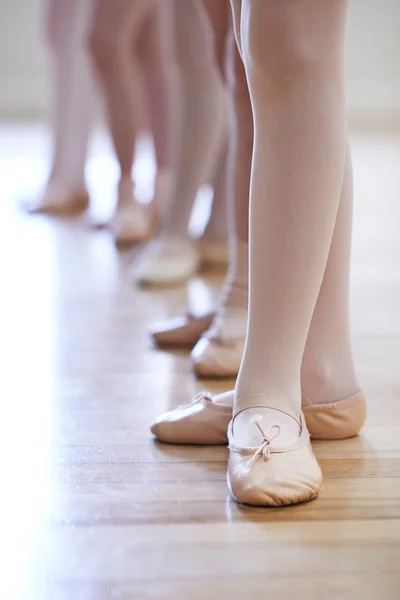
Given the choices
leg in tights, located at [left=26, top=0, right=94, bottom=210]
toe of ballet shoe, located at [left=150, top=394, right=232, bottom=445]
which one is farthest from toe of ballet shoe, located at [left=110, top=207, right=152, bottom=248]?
toe of ballet shoe, located at [left=150, top=394, right=232, bottom=445]

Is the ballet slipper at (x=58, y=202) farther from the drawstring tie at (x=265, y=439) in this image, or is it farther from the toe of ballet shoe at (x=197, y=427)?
the drawstring tie at (x=265, y=439)

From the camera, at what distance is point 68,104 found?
103 inches

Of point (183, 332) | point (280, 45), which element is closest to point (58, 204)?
point (183, 332)

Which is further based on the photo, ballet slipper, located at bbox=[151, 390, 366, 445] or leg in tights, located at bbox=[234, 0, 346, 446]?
ballet slipper, located at bbox=[151, 390, 366, 445]

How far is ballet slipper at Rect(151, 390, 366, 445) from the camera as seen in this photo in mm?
862

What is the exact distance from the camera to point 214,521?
0.71 metres

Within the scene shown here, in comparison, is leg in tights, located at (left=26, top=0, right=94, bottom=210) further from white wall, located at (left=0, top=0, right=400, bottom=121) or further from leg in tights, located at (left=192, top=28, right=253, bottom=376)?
white wall, located at (left=0, top=0, right=400, bottom=121)

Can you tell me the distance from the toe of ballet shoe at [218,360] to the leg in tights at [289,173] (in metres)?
0.28

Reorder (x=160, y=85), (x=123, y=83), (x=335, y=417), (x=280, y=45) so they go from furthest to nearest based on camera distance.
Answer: (x=160, y=85)
(x=123, y=83)
(x=335, y=417)
(x=280, y=45)

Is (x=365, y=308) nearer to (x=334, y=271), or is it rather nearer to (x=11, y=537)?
(x=334, y=271)

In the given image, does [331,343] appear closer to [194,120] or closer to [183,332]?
[183,332]

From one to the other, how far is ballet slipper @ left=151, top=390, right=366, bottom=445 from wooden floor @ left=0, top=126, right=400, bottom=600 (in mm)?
12

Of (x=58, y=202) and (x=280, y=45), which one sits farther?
(x=58, y=202)

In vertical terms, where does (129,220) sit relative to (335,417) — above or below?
below
